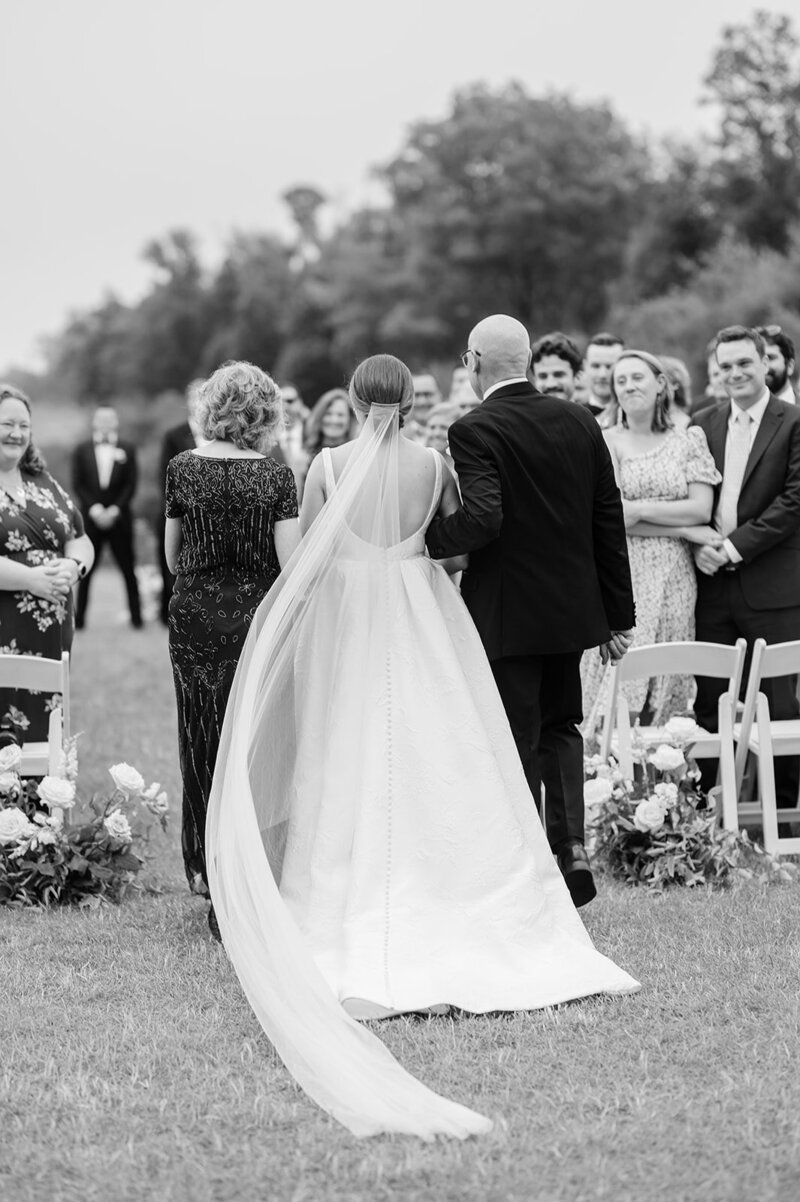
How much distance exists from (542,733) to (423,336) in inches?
1706

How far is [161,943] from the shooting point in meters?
5.37

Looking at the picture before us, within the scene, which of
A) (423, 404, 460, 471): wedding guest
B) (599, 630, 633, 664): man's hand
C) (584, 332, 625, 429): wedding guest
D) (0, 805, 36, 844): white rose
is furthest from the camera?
(423, 404, 460, 471): wedding guest

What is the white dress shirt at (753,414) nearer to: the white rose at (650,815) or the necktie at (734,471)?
the necktie at (734,471)

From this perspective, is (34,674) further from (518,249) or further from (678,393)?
(518,249)

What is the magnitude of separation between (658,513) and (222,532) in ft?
8.58

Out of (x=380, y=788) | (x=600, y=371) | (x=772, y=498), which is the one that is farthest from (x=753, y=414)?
(x=380, y=788)

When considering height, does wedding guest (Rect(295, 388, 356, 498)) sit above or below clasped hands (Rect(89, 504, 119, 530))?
above

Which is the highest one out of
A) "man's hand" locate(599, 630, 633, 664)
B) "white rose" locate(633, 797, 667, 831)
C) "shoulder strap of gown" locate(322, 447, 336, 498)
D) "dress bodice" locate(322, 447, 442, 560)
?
"shoulder strap of gown" locate(322, 447, 336, 498)

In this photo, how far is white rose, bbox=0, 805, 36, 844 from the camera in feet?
19.4

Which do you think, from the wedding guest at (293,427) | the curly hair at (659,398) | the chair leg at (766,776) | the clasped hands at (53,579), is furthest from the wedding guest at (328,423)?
the chair leg at (766,776)

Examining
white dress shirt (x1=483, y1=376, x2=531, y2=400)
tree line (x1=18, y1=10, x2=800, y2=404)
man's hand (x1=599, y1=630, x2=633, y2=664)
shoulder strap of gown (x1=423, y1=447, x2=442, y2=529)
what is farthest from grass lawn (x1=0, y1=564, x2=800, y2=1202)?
tree line (x1=18, y1=10, x2=800, y2=404)

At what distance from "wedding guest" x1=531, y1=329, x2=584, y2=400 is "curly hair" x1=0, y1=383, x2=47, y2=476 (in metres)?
2.85

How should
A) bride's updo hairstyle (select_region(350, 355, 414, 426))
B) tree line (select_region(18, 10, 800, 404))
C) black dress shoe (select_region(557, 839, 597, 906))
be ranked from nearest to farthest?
1. bride's updo hairstyle (select_region(350, 355, 414, 426))
2. black dress shoe (select_region(557, 839, 597, 906))
3. tree line (select_region(18, 10, 800, 404))

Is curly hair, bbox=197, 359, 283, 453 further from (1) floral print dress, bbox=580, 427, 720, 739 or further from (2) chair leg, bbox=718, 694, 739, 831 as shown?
(1) floral print dress, bbox=580, 427, 720, 739
